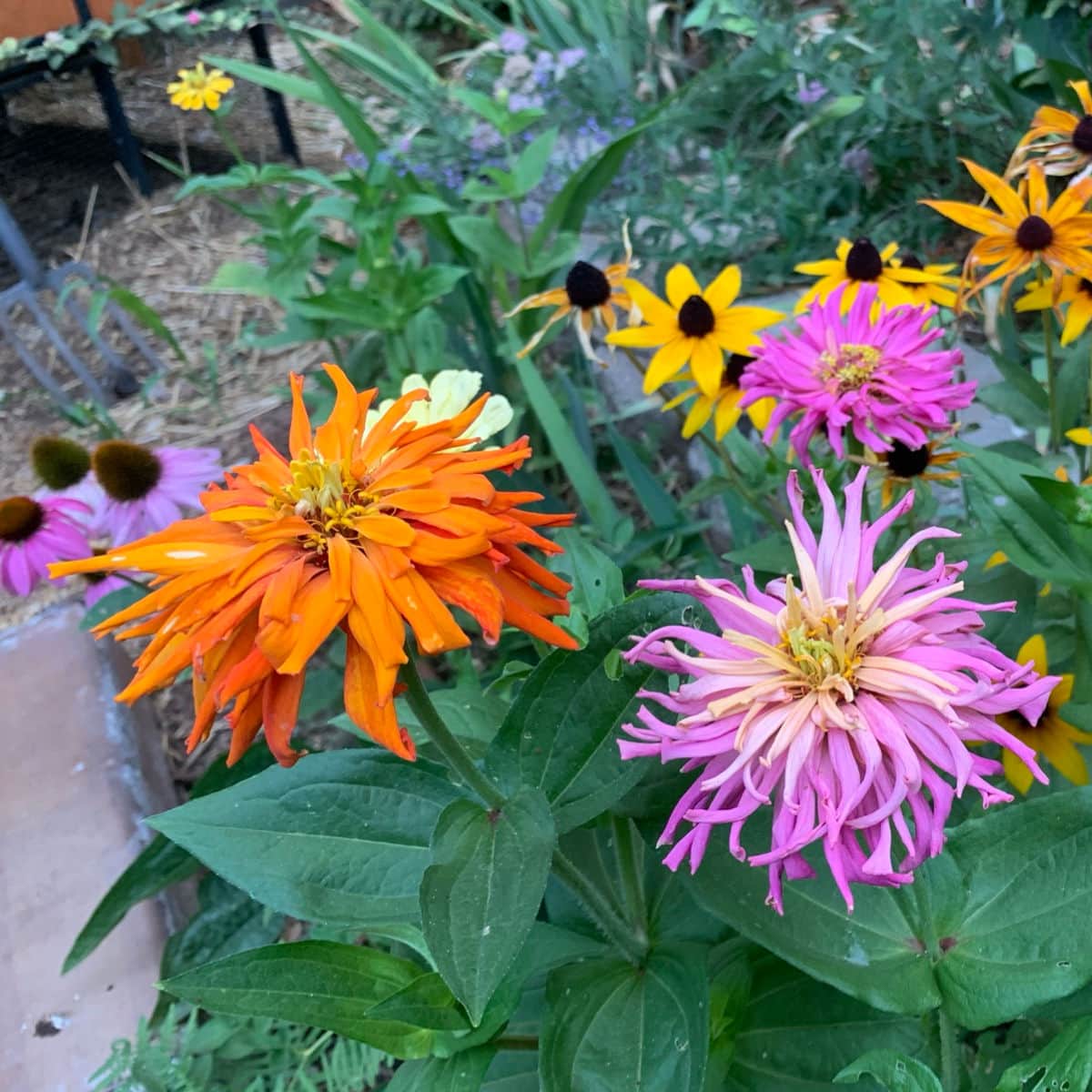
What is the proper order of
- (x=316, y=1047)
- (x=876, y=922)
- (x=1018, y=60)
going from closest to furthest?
(x=876, y=922) → (x=316, y=1047) → (x=1018, y=60)

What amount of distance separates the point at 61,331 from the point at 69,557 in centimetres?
159

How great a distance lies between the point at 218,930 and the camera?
1.11 metres

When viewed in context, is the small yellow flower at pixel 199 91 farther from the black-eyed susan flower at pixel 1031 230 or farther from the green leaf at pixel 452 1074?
the green leaf at pixel 452 1074

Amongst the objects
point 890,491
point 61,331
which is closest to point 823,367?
point 890,491

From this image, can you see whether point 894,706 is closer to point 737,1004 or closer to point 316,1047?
point 737,1004

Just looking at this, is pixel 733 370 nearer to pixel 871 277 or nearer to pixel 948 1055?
pixel 871 277

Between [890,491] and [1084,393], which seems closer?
[890,491]

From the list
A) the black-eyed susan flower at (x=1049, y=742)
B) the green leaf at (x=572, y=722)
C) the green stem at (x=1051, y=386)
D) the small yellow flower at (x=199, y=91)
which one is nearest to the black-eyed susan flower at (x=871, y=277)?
the green stem at (x=1051, y=386)

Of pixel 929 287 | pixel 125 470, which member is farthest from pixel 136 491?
pixel 929 287

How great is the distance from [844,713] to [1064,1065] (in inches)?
7.8

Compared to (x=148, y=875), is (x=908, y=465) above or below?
above

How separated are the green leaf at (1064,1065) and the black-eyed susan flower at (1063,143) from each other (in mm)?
791

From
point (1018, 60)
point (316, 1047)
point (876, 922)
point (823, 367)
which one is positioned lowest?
point (316, 1047)

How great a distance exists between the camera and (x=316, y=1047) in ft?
3.37
